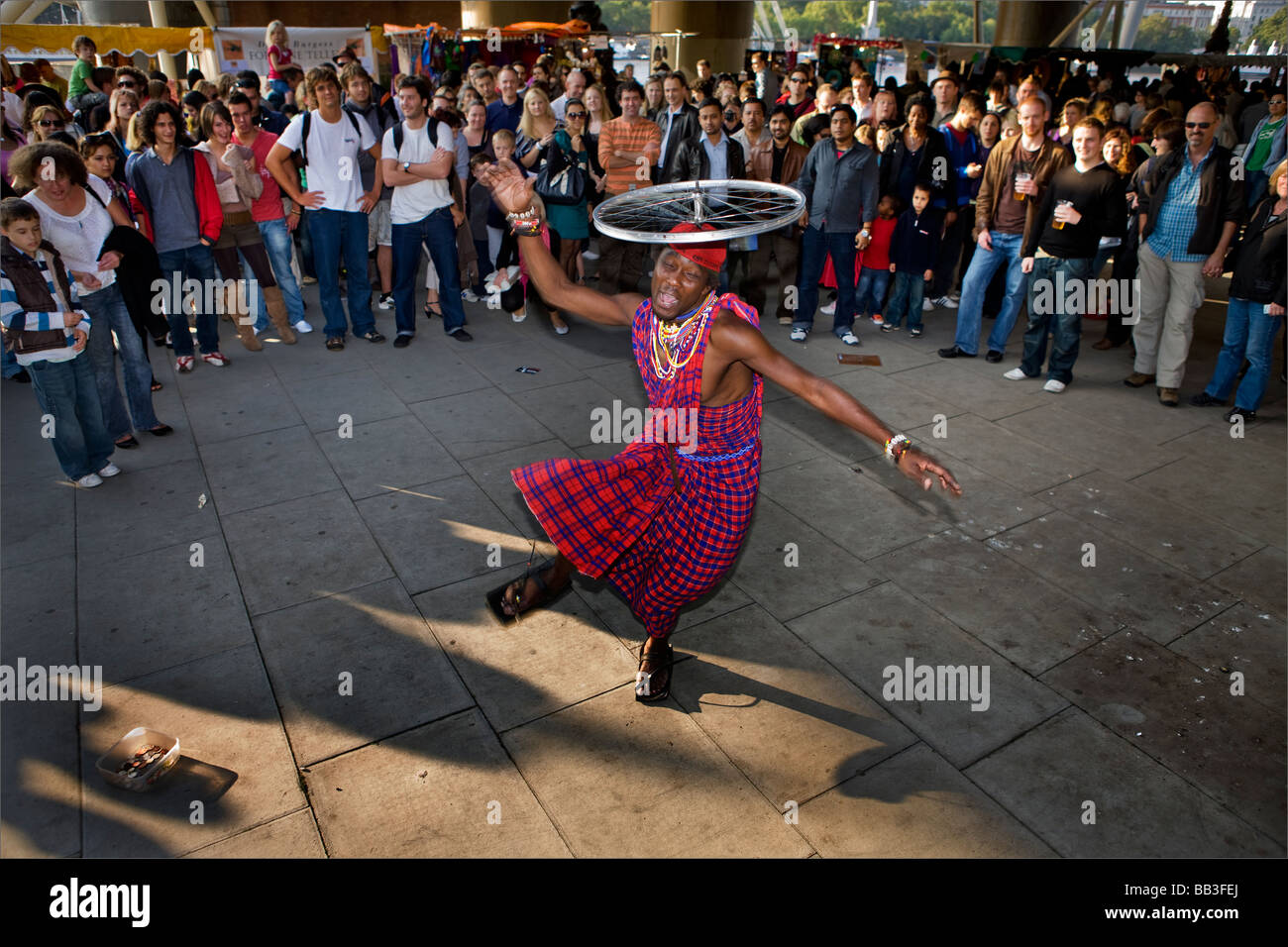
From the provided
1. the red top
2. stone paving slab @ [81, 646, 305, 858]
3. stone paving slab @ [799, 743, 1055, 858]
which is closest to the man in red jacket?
stone paving slab @ [81, 646, 305, 858]

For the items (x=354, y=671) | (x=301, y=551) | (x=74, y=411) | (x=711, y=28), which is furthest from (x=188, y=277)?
(x=711, y=28)

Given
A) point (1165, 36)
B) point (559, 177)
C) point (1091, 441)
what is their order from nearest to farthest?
1. point (1091, 441)
2. point (559, 177)
3. point (1165, 36)

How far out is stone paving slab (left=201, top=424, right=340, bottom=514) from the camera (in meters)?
5.72

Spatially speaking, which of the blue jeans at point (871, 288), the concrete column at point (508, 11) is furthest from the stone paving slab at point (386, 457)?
the concrete column at point (508, 11)

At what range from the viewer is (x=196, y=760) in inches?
143

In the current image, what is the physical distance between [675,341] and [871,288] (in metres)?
6.15

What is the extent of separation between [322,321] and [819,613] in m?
6.69

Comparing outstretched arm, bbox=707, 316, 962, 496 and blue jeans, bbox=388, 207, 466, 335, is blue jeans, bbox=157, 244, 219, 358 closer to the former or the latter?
blue jeans, bbox=388, 207, 466, 335

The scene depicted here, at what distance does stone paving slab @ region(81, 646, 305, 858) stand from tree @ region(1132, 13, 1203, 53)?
85.2 metres

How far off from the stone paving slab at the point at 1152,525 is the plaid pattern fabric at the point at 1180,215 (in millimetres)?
2319

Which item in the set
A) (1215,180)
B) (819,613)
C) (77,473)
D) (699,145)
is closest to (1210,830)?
(819,613)

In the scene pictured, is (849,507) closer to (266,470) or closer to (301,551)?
(301,551)

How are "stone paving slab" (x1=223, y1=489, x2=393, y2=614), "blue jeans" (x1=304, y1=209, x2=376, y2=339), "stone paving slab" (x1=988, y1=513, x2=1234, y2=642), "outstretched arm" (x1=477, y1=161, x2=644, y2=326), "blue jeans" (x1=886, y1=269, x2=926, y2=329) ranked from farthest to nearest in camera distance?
"blue jeans" (x1=886, y1=269, x2=926, y2=329), "blue jeans" (x1=304, y1=209, x2=376, y2=339), "stone paving slab" (x1=223, y1=489, x2=393, y2=614), "stone paving slab" (x1=988, y1=513, x2=1234, y2=642), "outstretched arm" (x1=477, y1=161, x2=644, y2=326)

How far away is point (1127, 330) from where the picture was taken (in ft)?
28.9
